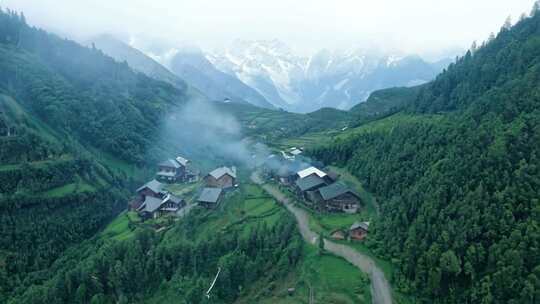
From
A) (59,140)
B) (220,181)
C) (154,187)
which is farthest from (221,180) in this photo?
(59,140)

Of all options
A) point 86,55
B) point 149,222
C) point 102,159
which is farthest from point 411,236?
point 86,55

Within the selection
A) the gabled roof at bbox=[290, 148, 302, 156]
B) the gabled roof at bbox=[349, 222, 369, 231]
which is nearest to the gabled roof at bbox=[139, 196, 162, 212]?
the gabled roof at bbox=[290, 148, 302, 156]

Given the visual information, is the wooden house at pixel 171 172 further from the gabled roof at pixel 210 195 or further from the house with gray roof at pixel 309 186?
the house with gray roof at pixel 309 186

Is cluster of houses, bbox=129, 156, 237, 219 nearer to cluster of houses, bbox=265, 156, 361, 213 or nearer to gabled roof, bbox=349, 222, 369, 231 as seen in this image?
cluster of houses, bbox=265, 156, 361, 213

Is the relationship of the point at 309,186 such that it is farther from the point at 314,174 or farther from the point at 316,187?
the point at 314,174

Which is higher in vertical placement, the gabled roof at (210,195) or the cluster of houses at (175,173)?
the gabled roof at (210,195)

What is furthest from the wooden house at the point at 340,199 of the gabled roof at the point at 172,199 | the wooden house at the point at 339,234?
the gabled roof at the point at 172,199

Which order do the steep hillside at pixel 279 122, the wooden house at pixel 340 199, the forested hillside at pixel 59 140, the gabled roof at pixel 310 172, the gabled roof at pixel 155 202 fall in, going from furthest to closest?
the steep hillside at pixel 279 122 → the gabled roof at pixel 155 202 → the gabled roof at pixel 310 172 → the forested hillside at pixel 59 140 → the wooden house at pixel 340 199
